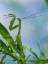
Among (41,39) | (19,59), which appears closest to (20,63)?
(19,59)

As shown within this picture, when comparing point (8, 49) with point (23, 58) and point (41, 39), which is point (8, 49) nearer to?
point (23, 58)

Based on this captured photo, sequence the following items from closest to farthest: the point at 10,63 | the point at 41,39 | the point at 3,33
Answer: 1. the point at 3,33
2. the point at 10,63
3. the point at 41,39

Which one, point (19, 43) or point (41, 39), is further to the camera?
point (41, 39)

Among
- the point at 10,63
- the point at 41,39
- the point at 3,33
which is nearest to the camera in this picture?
the point at 3,33

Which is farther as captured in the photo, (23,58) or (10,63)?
(10,63)

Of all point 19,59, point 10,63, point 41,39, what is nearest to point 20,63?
point 19,59

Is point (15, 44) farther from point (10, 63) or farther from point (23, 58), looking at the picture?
point (10, 63)

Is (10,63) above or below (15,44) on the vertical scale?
below

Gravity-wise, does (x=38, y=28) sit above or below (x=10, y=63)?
above

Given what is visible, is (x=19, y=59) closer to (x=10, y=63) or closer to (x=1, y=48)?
(x=1, y=48)
